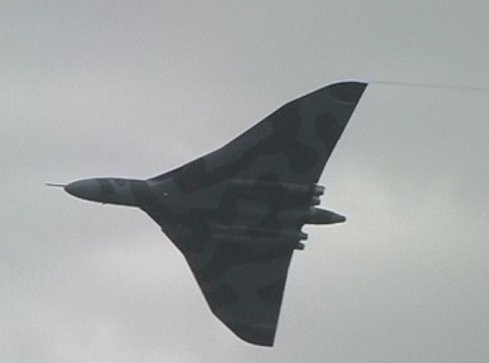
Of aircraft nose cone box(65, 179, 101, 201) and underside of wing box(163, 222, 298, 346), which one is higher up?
aircraft nose cone box(65, 179, 101, 201)

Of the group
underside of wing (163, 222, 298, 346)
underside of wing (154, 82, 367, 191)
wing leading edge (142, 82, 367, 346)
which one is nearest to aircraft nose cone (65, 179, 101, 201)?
wing leading edge (142, 82, 367, 346)

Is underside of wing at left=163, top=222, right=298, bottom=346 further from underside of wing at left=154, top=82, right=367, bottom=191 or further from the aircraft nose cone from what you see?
the aircraft nose cone

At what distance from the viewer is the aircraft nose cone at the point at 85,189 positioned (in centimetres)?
6456

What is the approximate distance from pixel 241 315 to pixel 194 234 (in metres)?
5.08

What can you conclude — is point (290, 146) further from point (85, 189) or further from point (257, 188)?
point (85, 189)

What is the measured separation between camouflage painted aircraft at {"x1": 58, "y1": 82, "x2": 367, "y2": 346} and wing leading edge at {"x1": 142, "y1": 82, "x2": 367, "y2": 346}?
0.05 meters

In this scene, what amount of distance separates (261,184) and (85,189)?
829cm

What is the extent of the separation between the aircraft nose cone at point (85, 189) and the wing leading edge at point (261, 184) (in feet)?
8.30

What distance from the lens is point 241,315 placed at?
228ft

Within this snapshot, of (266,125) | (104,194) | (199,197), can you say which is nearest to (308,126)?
(266,125)

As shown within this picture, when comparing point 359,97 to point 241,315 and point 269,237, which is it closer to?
point 269,237

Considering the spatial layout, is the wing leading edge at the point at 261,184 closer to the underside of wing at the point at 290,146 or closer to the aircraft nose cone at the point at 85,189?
the underside of wing at the point at 290,146

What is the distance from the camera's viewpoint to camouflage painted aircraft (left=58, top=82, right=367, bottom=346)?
65.6m

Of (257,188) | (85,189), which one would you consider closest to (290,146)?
(257,188)
